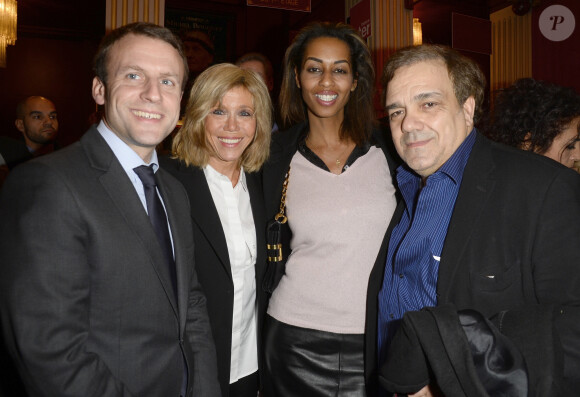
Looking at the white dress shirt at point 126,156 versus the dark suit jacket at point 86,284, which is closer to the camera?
the dark suit jacket at point 86,284

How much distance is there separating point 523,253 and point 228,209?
1398mm

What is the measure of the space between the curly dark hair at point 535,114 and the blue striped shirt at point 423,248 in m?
0.68

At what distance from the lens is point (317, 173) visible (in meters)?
A: 2.38

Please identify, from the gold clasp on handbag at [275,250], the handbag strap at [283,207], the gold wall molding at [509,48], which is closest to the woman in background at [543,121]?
the handbag strap at [283,207]

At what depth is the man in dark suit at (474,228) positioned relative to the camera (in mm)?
1177

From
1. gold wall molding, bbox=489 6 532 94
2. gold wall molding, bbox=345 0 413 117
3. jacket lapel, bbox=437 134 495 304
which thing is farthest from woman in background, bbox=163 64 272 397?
gold wall molding, bbox=489 6 532 94

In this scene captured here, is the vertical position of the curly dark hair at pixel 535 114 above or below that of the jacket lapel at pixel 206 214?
above

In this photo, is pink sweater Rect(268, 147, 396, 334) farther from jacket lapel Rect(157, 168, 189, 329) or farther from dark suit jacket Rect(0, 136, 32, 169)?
dark suit jacket Rect(0, 136, 32, 169)

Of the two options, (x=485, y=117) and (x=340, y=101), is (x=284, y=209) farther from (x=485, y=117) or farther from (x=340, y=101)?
(x=485, y=117)

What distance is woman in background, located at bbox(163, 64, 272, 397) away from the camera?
207 cm

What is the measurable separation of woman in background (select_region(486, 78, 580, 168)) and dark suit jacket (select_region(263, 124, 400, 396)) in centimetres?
60

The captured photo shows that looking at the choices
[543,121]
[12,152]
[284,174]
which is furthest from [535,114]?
[12,152]

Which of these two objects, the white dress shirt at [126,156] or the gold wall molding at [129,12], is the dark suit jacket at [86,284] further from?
the gold wall molding at [129,12]

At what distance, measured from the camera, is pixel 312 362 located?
2.22 metres
